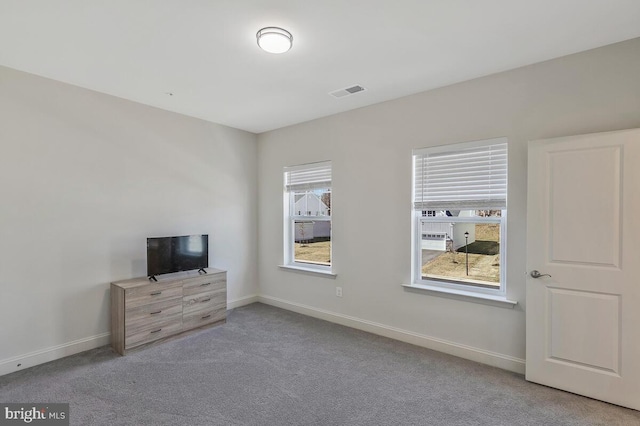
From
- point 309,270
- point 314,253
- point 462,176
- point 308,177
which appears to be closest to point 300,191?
point 308,177

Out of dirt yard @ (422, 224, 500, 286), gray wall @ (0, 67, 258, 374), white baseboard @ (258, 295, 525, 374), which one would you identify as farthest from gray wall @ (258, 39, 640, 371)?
gray wall @ (0, 67, 258, 374)

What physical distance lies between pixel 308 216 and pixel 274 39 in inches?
105

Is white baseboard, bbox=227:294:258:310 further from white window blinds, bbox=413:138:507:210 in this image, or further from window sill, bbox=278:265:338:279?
white window blinds, bbox=413:138:507:210

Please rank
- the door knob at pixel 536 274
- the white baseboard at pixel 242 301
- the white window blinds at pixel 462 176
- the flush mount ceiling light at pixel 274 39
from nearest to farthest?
the flush mount ceiling light at pixel 274 39
the door knob at pixel 536 274
the white window blinds at pixel 462 176
the white baseboard at pixel 242 301

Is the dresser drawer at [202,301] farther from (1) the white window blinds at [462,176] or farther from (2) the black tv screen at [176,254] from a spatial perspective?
(1) the white window blinds at [462,176]

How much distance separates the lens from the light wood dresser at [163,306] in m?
3.16

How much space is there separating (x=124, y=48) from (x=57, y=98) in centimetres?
123

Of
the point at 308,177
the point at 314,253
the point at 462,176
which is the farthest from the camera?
the point at 314,253

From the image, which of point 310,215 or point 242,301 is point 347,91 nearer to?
point 310,215

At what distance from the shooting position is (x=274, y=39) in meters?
2.25

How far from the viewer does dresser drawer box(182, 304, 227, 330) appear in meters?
3.65

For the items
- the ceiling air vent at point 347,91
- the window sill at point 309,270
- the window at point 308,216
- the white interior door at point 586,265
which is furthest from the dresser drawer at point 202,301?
the white interior door at point 586,265

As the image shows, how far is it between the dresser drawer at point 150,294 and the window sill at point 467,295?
2.61 metres

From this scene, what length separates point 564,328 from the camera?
2.47 m
